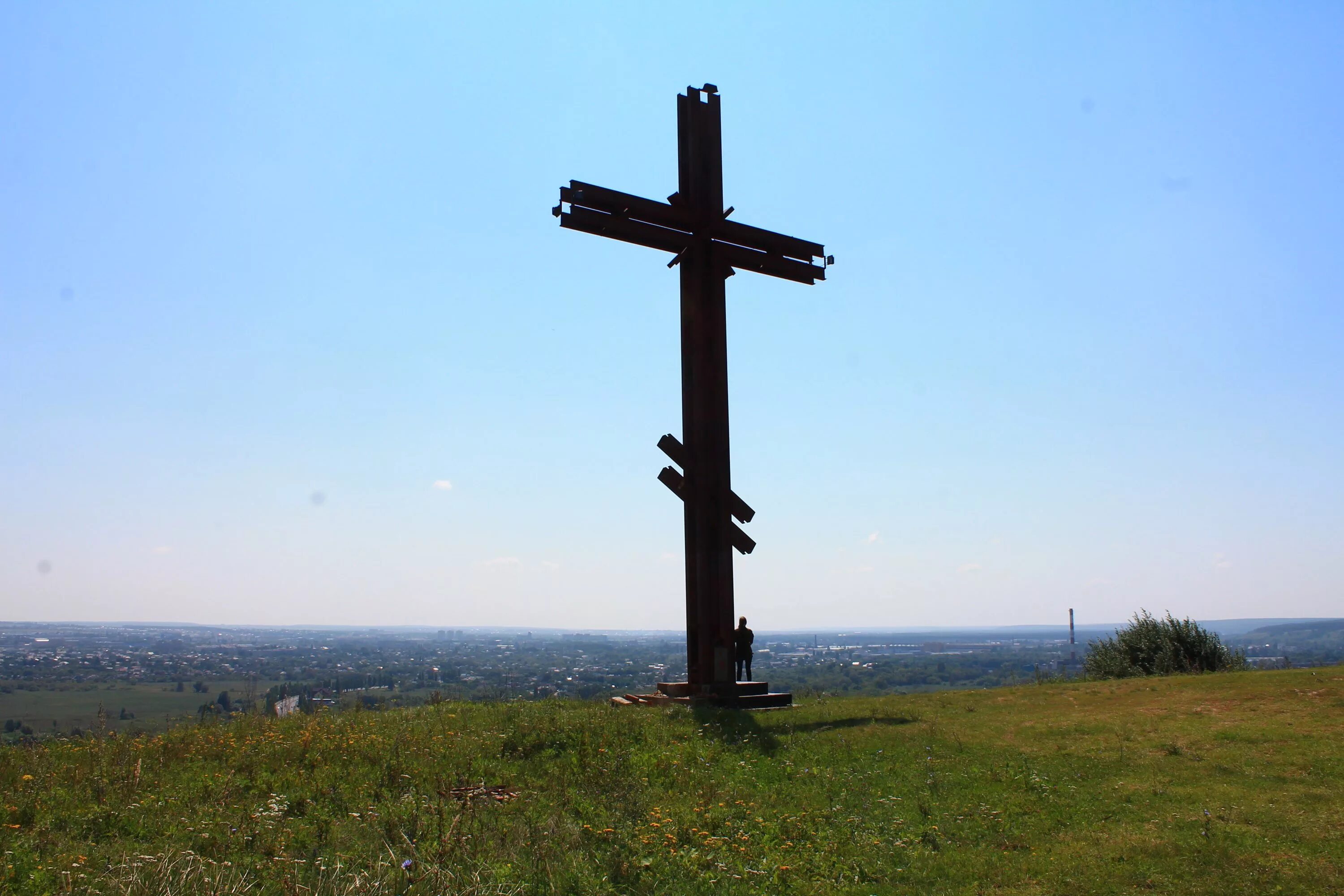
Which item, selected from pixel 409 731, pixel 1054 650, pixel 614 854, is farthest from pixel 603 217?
pixel 1054 650

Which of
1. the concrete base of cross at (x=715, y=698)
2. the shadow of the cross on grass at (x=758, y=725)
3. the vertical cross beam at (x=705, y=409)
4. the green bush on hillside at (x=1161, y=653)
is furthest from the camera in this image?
the green bush on hillside at (x=1161, y=653)

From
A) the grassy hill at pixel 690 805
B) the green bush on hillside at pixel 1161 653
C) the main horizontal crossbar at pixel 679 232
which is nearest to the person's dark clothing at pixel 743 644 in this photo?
the grassy hill at pixel 690 805

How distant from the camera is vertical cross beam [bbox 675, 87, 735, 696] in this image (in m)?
14.2

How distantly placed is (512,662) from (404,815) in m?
71.8

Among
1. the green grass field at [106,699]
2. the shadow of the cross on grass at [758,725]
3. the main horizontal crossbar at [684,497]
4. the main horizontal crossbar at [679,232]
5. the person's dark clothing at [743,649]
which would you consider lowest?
the green grass field at [106,699]

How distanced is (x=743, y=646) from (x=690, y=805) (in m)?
7.95

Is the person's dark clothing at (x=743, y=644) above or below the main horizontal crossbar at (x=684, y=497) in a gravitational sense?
below

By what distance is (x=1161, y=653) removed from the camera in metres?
19.6

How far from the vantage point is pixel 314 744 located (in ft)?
31.1

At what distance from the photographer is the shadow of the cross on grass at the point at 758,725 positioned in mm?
10836

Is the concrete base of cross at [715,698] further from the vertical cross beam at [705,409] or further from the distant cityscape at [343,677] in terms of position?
the distant cityscape at [343,677]

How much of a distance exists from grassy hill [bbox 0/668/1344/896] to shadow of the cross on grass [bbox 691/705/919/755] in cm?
8

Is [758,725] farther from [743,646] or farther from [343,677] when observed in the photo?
[343,677]

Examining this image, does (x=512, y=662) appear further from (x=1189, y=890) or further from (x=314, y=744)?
(x=1189, y=890)
